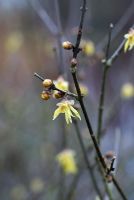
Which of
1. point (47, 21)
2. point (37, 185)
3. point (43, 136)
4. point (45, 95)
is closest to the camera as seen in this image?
point (45, 95)

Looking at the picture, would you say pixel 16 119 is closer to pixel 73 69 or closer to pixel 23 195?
pixel 23 195

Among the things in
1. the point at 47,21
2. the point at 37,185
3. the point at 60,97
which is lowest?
the point at 60,97

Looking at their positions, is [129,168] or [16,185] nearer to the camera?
[16,185]

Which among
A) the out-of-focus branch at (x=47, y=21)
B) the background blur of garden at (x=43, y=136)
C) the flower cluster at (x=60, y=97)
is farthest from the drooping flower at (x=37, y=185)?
the flower cluster at (x=60, y=97)

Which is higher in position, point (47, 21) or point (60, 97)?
point (47, 21)

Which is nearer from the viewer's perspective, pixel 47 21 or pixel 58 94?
pixel 58 94

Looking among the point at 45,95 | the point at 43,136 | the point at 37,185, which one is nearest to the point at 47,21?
the point at 37,185

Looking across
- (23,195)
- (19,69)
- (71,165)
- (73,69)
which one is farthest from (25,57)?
(73,69)

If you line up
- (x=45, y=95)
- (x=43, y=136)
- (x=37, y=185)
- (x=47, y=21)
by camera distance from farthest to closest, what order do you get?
(x=43, y=136) < (x=37, y=185) < (x=47, y=21) < (x=45, y=95)

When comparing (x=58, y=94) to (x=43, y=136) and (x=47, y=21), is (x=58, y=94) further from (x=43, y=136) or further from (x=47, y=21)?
(x=43, y=136)

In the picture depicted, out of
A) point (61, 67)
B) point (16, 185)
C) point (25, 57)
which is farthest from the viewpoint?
point (25, 57)

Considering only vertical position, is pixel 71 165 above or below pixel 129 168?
below
